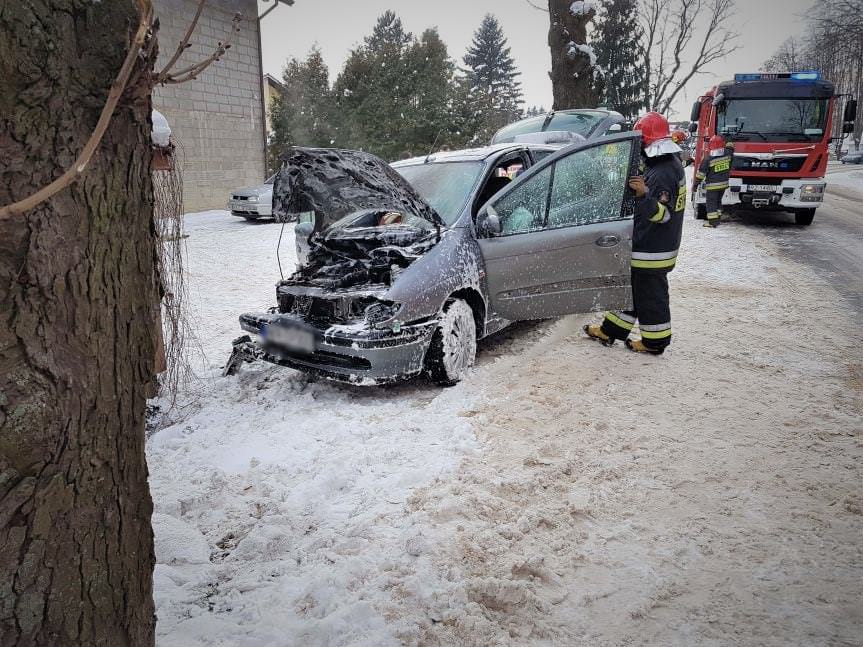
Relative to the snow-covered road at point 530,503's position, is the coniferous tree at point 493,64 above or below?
above

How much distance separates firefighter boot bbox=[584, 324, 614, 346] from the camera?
5055 mm

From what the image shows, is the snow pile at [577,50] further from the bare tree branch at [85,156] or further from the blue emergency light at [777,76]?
the bare tree branch at [85,156]

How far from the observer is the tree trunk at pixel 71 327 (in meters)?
1.20

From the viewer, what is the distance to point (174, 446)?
346 centimetres

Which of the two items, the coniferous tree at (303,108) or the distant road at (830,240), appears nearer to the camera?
the distant road at (830,240)

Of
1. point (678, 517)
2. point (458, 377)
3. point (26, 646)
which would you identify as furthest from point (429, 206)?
point (26, 646)

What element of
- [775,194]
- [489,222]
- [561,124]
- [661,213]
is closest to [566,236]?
[489,222]

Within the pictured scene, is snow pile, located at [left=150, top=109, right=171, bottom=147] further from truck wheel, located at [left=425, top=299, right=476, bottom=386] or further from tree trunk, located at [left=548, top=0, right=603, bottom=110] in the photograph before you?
tree trunk, located at [left=548, top=0, right=603, bottom=110]

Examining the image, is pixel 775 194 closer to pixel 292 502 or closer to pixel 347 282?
pixel 347 282

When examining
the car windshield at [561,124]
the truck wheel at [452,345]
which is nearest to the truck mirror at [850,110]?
the car windshield at [561,124]

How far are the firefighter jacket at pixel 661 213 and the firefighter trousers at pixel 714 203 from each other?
752cm

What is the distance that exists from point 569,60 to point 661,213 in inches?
336

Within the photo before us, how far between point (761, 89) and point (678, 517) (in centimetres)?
1146

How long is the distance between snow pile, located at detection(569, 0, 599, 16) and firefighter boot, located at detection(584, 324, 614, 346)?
9089 mm
